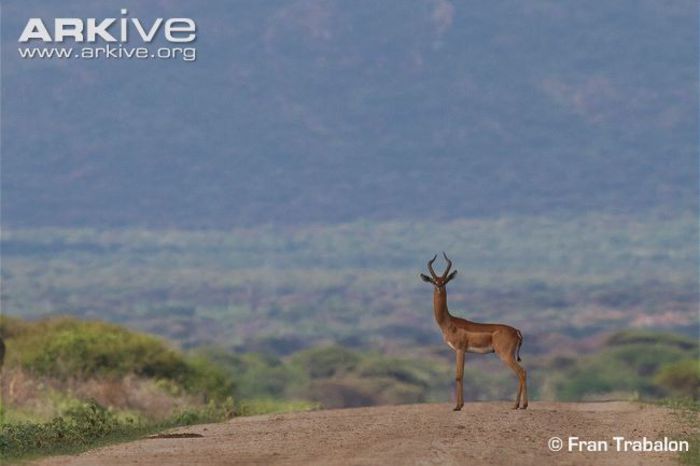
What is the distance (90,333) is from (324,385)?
22.8m

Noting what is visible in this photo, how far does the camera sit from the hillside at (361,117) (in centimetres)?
14188

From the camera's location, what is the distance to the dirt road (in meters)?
19.8

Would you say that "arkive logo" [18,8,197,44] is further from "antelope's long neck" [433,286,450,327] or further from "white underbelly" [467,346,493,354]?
"white underbelly" [467,346,493,354]

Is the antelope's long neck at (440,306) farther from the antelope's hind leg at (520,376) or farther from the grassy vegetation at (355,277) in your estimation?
the grassy vegetation at (355,277)

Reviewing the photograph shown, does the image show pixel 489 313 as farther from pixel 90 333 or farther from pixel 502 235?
pixel 90 333

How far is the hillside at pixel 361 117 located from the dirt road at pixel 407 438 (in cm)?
11242

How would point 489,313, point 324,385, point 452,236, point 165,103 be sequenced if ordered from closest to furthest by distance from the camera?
point 324,385 → point 489,313 → point 452,236 → point 165,103

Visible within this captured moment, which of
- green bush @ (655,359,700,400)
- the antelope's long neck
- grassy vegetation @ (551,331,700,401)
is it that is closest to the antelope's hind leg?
the antelope's long neck

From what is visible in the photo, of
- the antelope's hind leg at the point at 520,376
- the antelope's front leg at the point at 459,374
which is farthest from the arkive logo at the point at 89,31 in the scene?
the antelope's front leg at the point at 459,374

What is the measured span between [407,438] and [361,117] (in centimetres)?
13157

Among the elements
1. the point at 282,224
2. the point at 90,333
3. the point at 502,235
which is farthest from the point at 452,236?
the point at 90,333

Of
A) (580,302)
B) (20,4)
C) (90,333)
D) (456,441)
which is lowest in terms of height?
(456,441)

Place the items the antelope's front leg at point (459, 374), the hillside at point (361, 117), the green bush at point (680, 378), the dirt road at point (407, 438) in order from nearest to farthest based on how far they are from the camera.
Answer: the dirt road at point (407, 438) → the antelope's front leg at point (459, 374) → the green bush at point (680, 378) → the hillside at point (361, 117)

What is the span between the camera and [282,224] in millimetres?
140250
